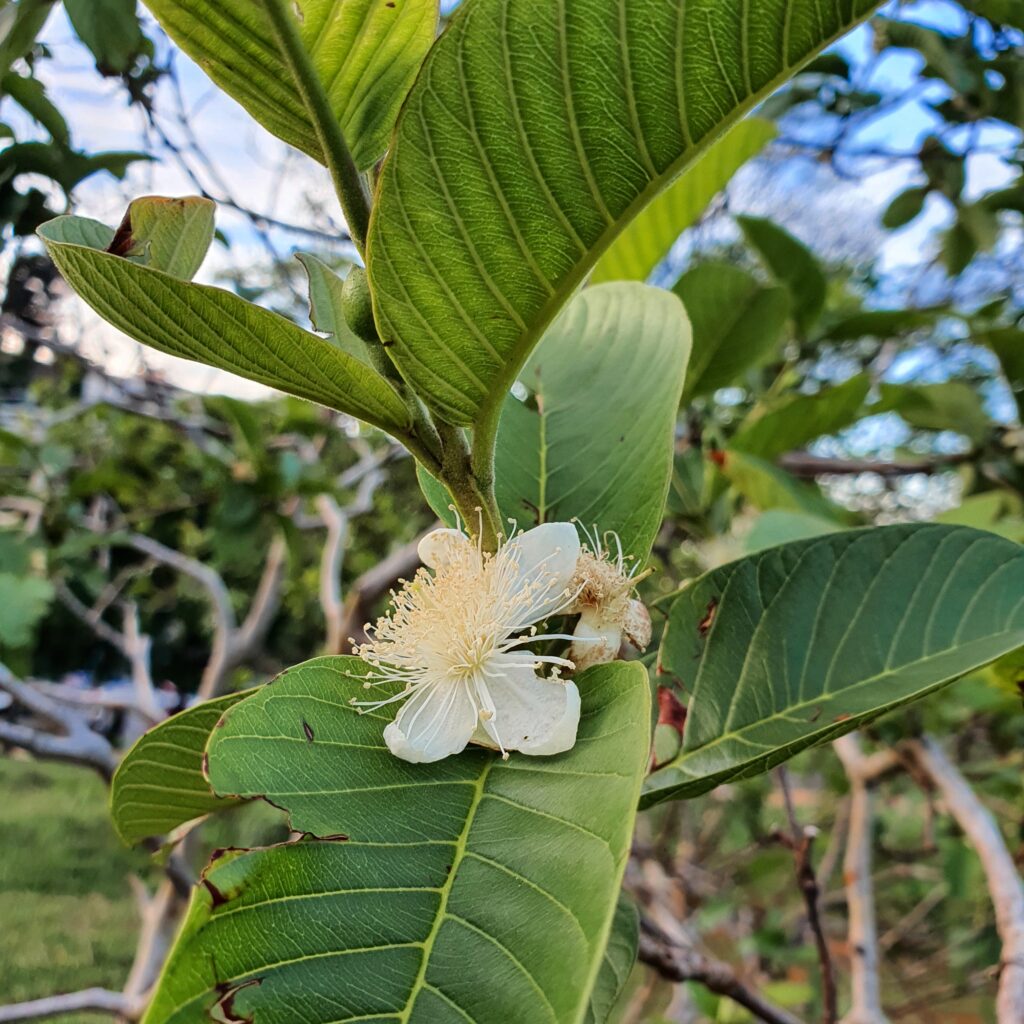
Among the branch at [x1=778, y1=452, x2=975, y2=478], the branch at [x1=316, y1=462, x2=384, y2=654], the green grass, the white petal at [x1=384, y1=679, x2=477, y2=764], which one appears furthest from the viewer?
the green grass

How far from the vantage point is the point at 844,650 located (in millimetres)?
509

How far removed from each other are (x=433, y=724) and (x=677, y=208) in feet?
2.37

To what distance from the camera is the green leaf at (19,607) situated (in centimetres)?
159

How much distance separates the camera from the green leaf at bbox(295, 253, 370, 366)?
49 cm

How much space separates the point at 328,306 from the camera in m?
0.50

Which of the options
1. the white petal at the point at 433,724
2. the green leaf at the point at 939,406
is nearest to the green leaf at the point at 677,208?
the green leaf at the point at 939,406

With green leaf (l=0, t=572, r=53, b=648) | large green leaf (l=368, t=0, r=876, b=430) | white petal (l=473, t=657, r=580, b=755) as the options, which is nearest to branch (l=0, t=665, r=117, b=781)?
green leaf (l=0, t=572, r=53, b=648)

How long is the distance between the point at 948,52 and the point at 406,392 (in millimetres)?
1460

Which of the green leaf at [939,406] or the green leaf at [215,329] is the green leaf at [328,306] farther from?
the green leaf at [939,406]

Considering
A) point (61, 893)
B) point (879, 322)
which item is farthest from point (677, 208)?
point (61, 893)

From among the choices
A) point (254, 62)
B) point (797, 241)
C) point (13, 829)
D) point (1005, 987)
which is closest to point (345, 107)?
point (254, 62)

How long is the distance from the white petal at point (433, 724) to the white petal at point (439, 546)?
82 mm

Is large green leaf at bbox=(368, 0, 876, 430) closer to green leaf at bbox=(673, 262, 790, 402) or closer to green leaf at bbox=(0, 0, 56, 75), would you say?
green leaf at bbox=(0, 0, 56, 75)

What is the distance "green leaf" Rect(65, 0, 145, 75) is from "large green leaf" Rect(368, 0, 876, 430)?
0.61 m
